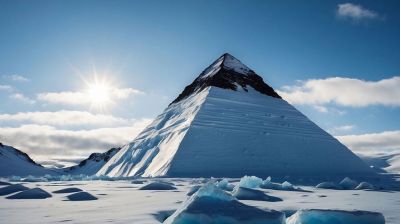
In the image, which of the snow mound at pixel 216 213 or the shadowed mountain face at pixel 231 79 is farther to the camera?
the shadowed mountain face at pixel 231 79

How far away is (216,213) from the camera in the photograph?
14.5 ft

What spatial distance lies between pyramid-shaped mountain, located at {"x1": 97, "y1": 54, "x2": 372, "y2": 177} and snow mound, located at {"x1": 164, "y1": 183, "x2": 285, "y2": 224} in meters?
15.7

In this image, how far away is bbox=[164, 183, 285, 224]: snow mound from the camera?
13.9 ft

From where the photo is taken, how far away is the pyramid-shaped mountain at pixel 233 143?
22188 mm

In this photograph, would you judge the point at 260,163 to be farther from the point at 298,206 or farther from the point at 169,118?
the point at 298,206

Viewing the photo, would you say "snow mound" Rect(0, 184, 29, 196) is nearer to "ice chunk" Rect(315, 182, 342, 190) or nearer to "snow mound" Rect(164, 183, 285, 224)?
"snow mound" Rect(164, 183, 285, 224)

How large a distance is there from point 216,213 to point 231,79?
31.2 meters

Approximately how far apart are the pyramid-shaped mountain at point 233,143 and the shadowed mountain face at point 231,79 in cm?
23

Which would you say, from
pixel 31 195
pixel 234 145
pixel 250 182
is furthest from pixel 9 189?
pixel 234 145

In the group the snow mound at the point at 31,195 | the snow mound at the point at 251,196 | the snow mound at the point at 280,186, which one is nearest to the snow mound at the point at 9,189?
Answer: the snow mound at the point at 31,195

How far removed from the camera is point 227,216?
438 centimetres

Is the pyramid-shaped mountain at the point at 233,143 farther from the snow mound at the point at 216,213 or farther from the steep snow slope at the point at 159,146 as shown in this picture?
the snow mound at the point at 216,213

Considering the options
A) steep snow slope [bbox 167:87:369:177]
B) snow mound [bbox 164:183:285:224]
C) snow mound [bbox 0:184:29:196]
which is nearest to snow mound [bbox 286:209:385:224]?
snow mound [bbox 164:183:285:224]

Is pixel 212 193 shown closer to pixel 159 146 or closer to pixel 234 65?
pixel 159 146
